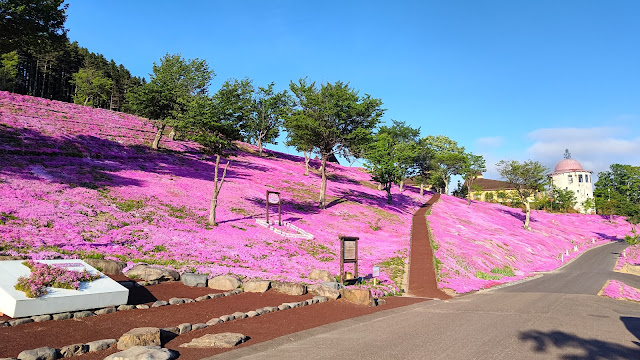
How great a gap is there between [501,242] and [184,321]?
1688 inches

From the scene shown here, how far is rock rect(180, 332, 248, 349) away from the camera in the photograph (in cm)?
970

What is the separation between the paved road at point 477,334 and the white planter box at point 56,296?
552 cm

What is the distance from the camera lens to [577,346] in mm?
10758

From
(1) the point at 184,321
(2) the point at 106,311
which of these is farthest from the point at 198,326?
(2) the point at 106,311

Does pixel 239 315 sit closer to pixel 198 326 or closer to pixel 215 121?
pixel 198 326

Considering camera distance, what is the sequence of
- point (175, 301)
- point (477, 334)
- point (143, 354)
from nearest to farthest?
point (143, 354) → point (477, 334) → point (175, 301)

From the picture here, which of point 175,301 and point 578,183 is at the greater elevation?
point 578,183

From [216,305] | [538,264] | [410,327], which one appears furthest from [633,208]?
[216,305]

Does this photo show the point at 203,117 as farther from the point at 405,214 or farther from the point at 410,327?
the point at 405,214

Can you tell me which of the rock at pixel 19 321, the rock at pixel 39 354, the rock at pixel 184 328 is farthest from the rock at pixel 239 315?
the rock at pixel 19 321

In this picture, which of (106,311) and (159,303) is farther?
(159,303)

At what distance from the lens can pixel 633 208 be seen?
6638 cm

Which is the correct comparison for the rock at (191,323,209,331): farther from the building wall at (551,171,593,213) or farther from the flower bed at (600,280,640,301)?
the building wall at (551,171,593,213)

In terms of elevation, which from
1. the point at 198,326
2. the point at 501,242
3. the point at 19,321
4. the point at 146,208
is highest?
the point at 146,208
